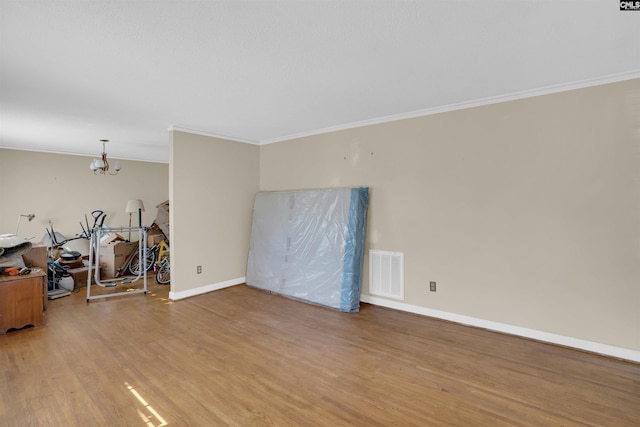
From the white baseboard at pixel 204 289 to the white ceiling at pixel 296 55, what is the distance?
237 cm

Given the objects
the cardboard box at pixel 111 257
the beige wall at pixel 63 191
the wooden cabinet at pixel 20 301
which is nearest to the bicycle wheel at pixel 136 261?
the cardboard box at pixel 111 257

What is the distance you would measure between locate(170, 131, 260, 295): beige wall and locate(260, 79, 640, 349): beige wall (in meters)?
2.14

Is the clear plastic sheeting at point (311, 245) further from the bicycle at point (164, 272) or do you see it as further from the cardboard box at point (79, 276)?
the cardboard box at point (79, 276)

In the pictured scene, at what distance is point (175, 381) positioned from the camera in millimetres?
2318

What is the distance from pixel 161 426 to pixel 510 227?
328 cm

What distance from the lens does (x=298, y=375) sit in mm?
2396

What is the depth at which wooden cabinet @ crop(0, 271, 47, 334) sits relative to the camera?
10.4 ft

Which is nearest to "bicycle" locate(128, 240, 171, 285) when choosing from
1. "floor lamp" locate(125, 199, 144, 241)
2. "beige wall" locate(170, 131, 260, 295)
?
"beige wall" locate(170, 131, 260, 295)

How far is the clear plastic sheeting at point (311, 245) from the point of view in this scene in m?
3.88

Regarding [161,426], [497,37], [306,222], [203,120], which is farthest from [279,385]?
[203,120]

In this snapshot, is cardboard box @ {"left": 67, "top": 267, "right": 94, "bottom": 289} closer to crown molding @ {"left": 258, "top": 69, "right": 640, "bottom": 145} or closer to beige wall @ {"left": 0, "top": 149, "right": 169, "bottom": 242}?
beige wall @ {"left": 0, "top": 149, "right": 169, "bottom": 242}

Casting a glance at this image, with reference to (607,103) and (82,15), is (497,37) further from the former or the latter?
(82,15)

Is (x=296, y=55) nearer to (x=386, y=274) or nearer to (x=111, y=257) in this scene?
(x=386, y=274)

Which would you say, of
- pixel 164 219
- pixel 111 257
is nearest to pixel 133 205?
pixel 164 219
